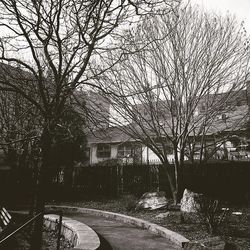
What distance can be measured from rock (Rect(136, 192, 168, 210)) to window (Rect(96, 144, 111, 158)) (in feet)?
69.3

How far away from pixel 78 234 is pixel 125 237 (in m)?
1.29

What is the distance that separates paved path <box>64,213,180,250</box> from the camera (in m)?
6.75

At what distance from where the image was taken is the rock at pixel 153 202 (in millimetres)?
11414

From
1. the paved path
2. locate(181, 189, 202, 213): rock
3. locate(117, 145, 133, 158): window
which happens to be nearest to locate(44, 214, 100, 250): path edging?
the paved path

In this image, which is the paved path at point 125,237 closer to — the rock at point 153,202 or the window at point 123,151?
the rock at point 153,202

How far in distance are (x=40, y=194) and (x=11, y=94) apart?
38.4 feet

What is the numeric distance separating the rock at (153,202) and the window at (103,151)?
831 inches

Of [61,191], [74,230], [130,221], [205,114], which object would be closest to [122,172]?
[61,191]

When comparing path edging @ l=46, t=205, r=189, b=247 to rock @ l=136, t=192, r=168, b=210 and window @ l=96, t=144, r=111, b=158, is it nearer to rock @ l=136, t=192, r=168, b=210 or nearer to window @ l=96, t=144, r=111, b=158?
rock @ l=136, t=192, r=168, b=210

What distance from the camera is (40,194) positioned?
5.33 metres

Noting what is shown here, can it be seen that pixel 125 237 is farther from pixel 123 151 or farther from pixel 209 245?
pixel 123 151

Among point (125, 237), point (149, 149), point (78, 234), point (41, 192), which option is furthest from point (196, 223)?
point (149, 149)

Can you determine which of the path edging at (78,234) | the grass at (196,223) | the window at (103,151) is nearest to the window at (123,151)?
the window at (103,151)

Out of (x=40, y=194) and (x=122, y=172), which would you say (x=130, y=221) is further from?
(x=122, y=172)
